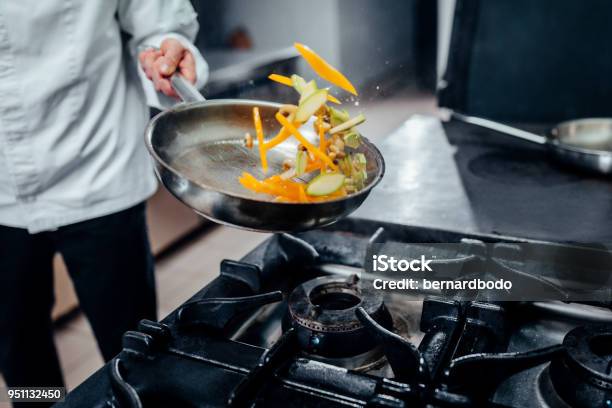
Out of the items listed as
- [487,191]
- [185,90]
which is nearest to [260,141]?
[185,90]

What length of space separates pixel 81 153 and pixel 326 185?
2.11 feet

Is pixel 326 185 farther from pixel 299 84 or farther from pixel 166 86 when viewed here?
pixel 166 86

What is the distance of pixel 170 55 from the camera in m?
0.89

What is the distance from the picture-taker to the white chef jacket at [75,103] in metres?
0.99

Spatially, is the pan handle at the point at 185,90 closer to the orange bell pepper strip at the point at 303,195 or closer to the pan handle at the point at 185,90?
the pan handle at the point at 185,90

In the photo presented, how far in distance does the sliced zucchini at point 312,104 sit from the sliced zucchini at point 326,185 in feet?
0.30

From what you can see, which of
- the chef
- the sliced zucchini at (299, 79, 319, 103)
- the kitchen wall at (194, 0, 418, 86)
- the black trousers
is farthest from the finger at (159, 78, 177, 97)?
the kitchen wall at (194, 0, 418, 86)

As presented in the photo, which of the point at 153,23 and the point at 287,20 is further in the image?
the point at 287,20

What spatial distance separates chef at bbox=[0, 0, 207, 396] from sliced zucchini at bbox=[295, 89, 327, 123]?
0.94 feet

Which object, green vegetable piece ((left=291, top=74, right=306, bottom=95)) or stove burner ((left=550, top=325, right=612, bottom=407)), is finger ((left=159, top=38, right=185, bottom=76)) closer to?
green vegetable piece ((left=291, top=74, right=306, bottom=95))

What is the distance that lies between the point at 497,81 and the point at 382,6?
433 mm

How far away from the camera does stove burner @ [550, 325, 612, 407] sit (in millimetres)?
558

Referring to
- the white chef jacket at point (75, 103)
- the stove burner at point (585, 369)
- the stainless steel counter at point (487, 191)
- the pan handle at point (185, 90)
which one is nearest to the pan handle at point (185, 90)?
the pan handle at point (185, 90)

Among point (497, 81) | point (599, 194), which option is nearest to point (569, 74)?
point (497, 81)
